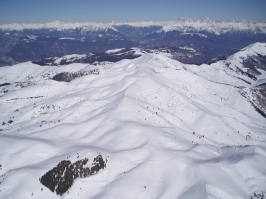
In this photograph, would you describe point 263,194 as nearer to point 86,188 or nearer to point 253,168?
point 253,168

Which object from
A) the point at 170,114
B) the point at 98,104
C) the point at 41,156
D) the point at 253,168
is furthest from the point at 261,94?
the point at 41,156

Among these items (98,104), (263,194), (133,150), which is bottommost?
(98,104)

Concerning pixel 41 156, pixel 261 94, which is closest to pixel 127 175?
pixel 41 156

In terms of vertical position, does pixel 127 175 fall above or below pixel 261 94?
above

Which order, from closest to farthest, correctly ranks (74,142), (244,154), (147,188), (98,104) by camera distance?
(147,188) < (244,154) < (74,142) < (98,104)

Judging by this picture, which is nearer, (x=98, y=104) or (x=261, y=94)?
(x=98, y=104)

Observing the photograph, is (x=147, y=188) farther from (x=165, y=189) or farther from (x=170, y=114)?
(x=170, y=114)

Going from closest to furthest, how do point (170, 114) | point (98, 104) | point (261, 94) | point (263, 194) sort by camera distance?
point (263, 194), point (170, 114), point (98, 104), point (261, 94)

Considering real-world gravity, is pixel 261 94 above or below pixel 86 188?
below

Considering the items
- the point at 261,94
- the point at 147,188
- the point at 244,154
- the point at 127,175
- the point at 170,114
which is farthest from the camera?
the point at 261,94
